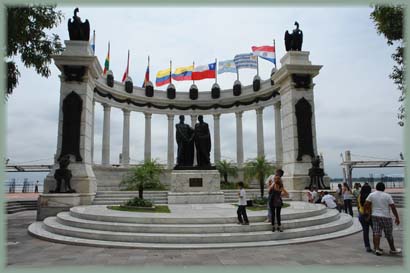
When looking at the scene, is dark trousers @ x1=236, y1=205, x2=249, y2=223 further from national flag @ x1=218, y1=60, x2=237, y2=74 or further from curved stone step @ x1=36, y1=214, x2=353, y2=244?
national flag @ x1=218, y1=60, x2=237, y2=74

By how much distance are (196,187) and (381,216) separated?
39.9 ft

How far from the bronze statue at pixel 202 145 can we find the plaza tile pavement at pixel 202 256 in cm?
1086

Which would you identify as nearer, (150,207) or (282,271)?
(282,271)

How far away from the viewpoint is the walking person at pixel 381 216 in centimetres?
772

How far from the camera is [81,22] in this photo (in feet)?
66.7

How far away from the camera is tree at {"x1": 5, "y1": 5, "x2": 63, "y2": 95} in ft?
35.7

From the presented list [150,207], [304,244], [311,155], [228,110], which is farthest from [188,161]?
[228,110]

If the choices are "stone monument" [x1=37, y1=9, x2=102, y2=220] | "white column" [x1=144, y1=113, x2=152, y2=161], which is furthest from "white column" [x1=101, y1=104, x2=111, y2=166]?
"stone monument" [x1=37, y1=9, x2=102, y2=220]

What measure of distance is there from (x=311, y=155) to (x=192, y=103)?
2224 centimetres

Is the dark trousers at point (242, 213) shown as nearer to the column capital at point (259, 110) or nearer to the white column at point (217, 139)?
the column capital at point (259, 110)

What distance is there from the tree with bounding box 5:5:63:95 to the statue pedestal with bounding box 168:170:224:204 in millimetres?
9533

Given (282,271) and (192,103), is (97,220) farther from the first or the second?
(192,103)

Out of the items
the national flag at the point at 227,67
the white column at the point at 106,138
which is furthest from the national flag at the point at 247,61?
the white column at the point at 106,138

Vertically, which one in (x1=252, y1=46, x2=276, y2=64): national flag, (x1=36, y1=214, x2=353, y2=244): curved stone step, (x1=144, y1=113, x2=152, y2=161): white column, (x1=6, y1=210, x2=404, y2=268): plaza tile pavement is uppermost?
(x1=252, y1=46, x2=276, y2=64): national flag
